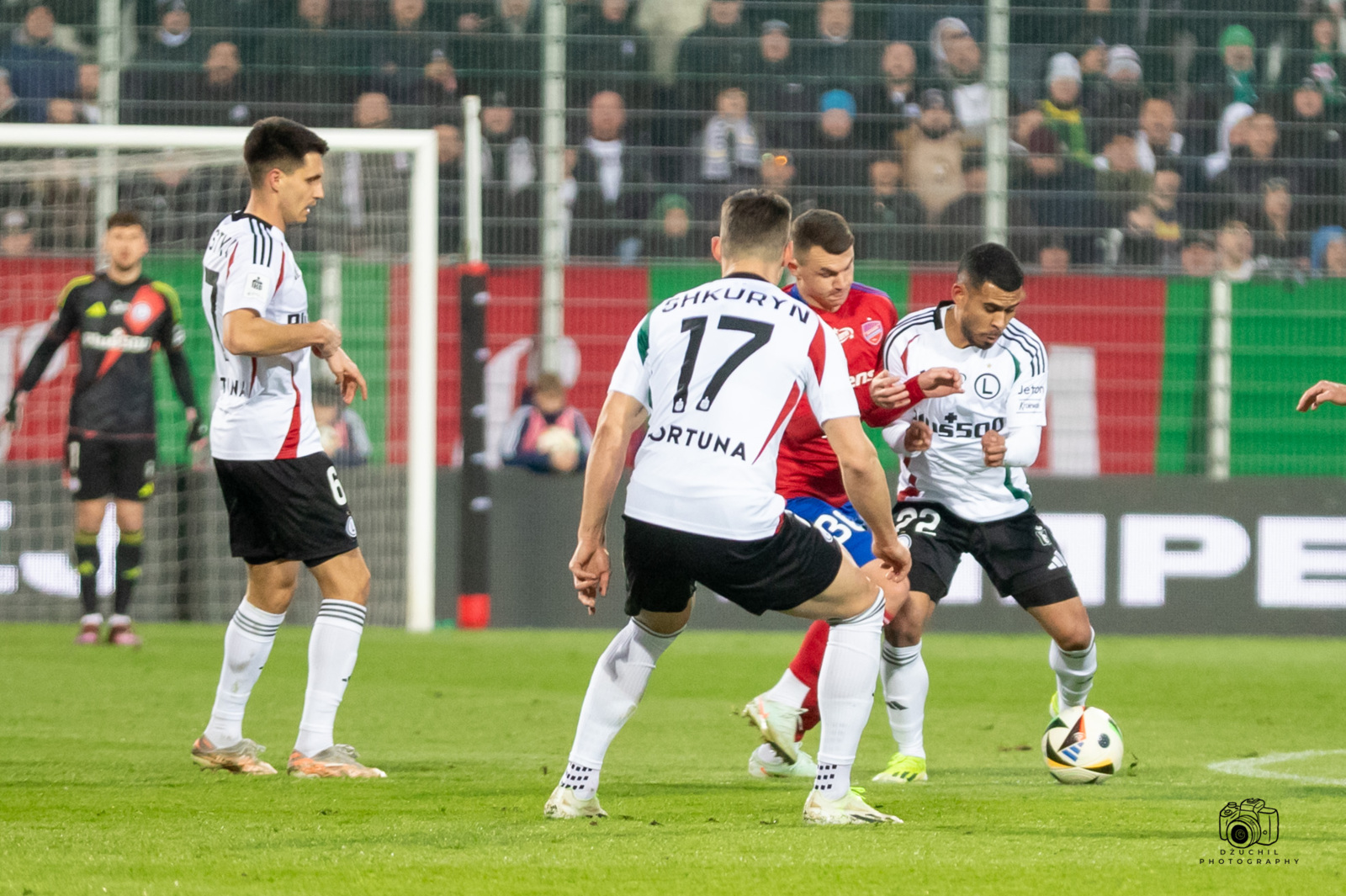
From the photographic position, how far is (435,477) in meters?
12.3

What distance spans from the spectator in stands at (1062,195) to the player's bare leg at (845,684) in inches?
304

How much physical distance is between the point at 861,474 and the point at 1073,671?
2290 mm

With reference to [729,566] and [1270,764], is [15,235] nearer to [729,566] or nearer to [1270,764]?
[729,566]

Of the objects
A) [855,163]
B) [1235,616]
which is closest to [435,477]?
[855,163]

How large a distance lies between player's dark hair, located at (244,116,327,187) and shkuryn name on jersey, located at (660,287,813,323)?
187 centimetres

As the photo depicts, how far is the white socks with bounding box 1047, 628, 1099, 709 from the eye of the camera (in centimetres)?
655

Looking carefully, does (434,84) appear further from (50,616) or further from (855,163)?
(50,616)

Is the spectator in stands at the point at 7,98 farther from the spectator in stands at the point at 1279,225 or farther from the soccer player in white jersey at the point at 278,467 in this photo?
the spectator in stands at the point at 1279,225

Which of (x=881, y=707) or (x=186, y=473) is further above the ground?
(x=186, y=473)

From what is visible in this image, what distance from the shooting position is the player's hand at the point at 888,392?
5.50 metres

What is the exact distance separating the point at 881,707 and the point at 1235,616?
431 cm

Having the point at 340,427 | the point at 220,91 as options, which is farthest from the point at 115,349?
the point at 220,91

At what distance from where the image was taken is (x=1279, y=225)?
1230 centimetres

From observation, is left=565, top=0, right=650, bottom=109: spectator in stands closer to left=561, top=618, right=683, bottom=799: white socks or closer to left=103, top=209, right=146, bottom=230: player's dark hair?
left=103, top=209, right=146, bottom=230: player's dark hair
